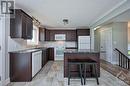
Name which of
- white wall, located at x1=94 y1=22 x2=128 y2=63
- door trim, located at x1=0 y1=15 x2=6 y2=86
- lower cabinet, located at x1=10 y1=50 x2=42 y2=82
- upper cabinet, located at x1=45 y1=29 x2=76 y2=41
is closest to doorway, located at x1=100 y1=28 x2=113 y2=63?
white wall, located at x1=94 y1=22 x2=128 y2=63

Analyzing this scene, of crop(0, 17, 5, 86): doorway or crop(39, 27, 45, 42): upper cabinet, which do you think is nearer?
crop(0, 17, 5, 86): doorway

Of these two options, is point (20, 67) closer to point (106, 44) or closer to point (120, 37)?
point (120, 37)

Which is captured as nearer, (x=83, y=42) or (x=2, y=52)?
(x=2, y=52)

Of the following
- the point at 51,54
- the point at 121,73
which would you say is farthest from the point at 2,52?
the point at 51,54

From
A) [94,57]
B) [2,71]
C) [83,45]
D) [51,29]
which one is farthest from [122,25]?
[2,71]

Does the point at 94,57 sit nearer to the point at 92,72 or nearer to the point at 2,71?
the point at 92,72

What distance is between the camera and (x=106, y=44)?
8898 mm

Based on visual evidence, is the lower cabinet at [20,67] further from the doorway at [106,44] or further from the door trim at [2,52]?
the doorway at [106,44]

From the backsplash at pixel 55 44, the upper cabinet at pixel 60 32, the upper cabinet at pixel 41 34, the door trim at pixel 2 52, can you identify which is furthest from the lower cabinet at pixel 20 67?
the backsplash at pixel 55 44

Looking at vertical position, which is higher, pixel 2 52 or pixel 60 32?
pixel 60 32

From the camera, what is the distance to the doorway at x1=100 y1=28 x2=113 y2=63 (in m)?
8.26

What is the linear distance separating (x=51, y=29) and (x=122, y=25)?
484cm

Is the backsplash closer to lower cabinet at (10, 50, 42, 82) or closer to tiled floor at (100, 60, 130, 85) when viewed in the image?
tiled floor at (100, 60, 130, 85)

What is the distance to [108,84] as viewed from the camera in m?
4.07
